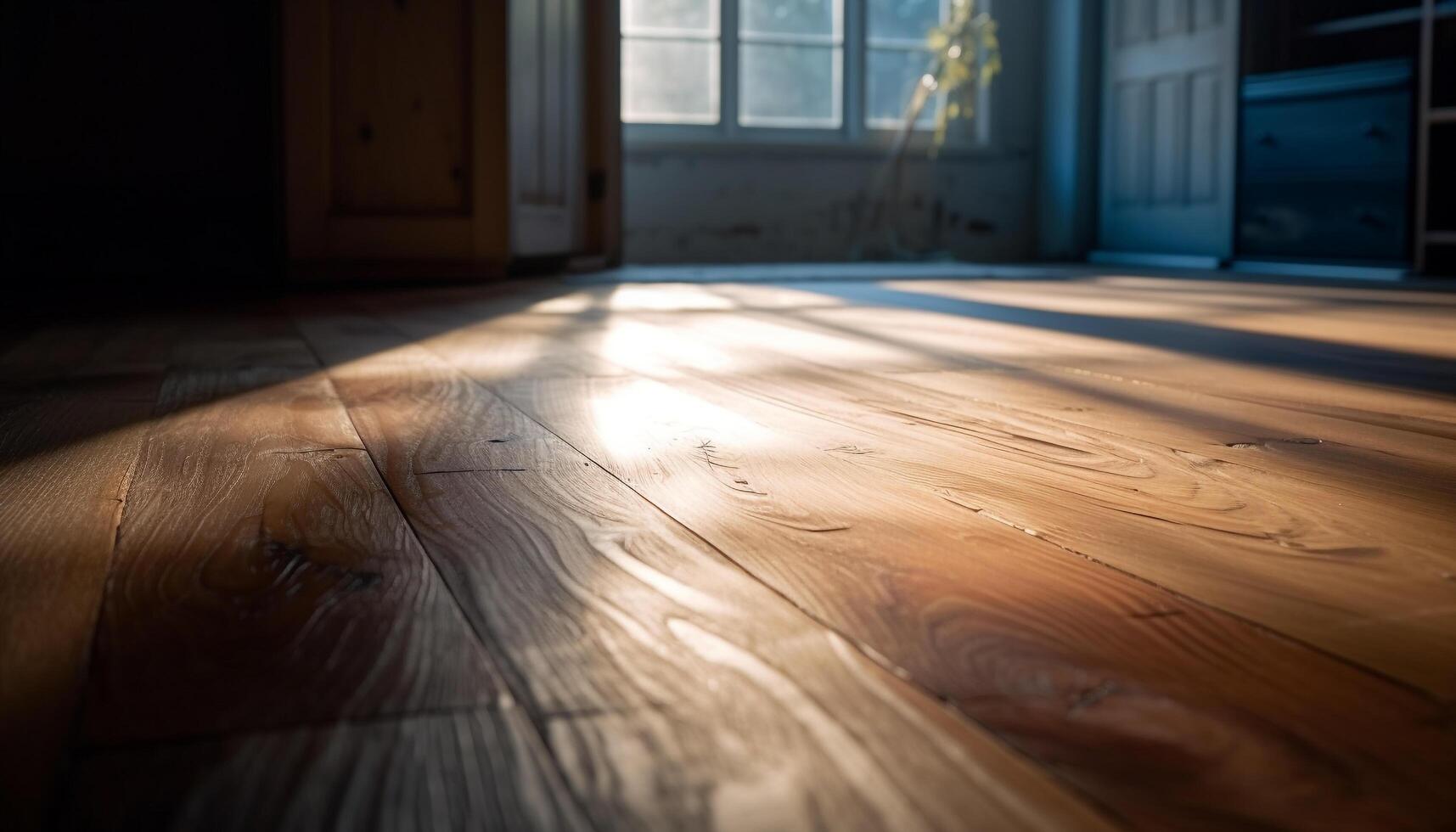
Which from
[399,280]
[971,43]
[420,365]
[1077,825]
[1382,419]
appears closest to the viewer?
[1077,825]

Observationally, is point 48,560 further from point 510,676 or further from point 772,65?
point 772,65

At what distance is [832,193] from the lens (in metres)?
5.38

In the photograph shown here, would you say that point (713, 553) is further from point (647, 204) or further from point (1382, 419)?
point (647, 204)

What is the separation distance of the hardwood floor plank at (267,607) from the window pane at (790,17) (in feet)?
14.8

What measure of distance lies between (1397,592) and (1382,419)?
24.1 inches

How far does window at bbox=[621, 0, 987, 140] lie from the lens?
511cm

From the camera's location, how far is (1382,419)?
113 cm

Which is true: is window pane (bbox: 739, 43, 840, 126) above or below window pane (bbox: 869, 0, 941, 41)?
below

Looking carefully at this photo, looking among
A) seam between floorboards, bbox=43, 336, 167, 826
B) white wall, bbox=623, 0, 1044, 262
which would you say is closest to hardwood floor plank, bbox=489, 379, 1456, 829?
seam between floorboards, bbox=43, 336, 167, 826

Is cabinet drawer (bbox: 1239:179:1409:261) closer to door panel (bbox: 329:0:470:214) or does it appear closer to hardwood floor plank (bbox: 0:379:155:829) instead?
door panel (bbox: 329:0:470:214)

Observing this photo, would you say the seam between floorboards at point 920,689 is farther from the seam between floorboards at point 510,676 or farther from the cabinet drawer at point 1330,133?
the cabinet drawer at point 1330,133

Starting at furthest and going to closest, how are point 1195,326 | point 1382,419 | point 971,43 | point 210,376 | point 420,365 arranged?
point 971,43 < point 1195,326 < point 420,365 < point 210,376 < point 1382,419

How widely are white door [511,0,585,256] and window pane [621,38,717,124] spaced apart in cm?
89

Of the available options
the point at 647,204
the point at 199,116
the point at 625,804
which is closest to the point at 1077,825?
the point at 625,804
